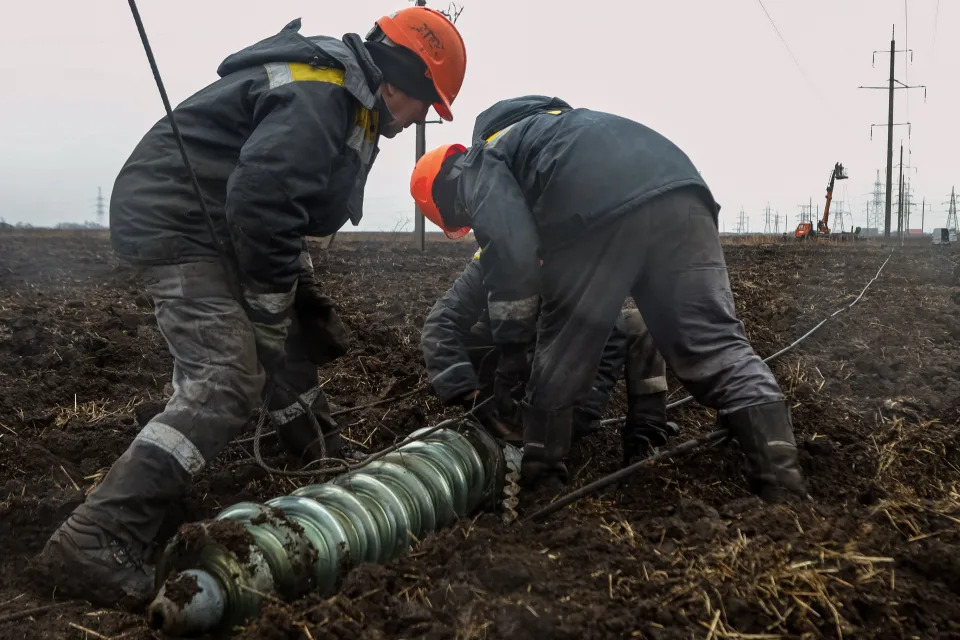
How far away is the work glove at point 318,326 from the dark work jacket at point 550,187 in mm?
815

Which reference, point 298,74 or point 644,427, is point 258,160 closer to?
point 298,74

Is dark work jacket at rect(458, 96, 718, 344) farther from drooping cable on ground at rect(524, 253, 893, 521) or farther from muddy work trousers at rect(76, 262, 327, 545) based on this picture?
muddy work trousers at rect(76, 262, 327, 545)

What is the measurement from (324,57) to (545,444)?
183 centimetres

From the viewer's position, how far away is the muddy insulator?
236cm

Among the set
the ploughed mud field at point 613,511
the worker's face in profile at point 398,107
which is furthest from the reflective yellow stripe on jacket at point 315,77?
the ploughed mud field at point 613,511

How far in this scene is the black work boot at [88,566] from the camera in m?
2.78

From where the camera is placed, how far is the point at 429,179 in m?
4.63

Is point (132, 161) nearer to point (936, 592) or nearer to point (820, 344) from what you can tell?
point (936, 592)

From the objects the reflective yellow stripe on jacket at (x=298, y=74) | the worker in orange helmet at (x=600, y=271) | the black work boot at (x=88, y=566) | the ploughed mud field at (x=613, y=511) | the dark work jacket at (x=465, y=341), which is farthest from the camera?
the dark work jacket at (x=465, y=341)

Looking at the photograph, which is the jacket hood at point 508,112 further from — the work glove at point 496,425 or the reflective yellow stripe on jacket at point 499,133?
the work glove at point 496,425

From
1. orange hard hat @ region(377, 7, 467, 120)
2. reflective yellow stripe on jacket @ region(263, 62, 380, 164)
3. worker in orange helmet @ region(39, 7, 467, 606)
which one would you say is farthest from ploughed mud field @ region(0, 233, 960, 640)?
orange hard hat @ region(377, 7, 467, 120)

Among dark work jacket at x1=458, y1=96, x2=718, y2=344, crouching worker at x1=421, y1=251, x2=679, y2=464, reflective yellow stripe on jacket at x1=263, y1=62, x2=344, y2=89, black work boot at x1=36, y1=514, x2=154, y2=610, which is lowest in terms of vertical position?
black work boot at x1=36, y1=514, x2=154, y2=610

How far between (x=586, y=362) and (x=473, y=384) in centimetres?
72

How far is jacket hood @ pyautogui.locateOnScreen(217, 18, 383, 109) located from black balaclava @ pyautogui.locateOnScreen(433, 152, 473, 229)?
1199 millimetres
